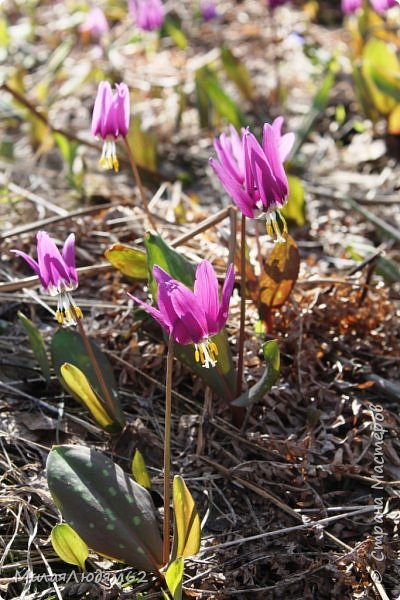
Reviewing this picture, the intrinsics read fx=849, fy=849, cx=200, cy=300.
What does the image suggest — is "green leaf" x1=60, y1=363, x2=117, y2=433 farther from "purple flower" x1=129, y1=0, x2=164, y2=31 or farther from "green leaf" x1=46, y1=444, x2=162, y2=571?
"purple flower" x1=129, y1=0, x2=164, y2=31

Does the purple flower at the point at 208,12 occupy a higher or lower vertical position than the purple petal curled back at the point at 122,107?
lower

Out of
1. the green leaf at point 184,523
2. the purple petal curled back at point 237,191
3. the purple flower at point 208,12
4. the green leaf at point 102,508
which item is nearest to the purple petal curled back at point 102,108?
the purple petal curled back at point 237,191

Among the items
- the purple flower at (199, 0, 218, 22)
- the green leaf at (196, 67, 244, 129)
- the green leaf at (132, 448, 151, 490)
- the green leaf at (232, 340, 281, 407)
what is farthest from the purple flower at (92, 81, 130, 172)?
the purple flower at (199, 0, 218, 22)

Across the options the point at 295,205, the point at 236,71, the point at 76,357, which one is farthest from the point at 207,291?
the point at 236,71

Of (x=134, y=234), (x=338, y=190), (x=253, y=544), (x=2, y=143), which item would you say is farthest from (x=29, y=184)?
(x=253, y=544)

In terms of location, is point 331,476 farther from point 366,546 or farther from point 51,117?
point 51,117

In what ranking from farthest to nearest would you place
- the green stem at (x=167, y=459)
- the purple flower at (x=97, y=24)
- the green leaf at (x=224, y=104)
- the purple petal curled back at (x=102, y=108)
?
→ the purple flower at (x=97, y=24) < the green leaf at (x=224, y=104) < the purple petal curled back at (x=102, y=108) < the green stem at (x=167, y=459)

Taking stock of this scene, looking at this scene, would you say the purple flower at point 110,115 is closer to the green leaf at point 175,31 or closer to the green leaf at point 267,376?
the green leaf at point 267,376

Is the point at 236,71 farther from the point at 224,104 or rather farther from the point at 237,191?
the point at 237,191
